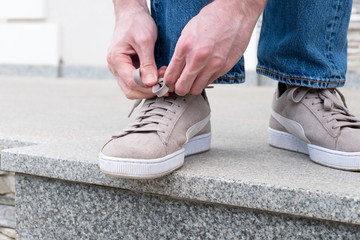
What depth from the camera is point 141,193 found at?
0.92 metres

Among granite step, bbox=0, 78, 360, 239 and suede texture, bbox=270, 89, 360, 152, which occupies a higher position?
suede texture, bbox=270, 89, 360, 152

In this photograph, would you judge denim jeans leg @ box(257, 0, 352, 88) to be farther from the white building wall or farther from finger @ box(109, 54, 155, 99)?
the white building wall

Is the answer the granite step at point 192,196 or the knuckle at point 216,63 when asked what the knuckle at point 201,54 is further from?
the granite step at point 192,196

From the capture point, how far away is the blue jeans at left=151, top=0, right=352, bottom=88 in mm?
960

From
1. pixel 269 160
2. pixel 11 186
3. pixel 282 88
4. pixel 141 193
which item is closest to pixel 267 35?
pixel 282 88

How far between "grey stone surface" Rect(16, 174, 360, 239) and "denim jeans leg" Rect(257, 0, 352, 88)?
0.31 metres

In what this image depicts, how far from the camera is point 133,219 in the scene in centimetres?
93

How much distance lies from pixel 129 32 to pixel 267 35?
1.07 feet

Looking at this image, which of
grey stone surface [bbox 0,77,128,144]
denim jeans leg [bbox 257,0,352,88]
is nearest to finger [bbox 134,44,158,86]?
denim jeans leg [bbox 257,0,352,88]

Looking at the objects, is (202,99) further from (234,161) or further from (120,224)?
(120,224)

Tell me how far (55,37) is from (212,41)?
153 inches

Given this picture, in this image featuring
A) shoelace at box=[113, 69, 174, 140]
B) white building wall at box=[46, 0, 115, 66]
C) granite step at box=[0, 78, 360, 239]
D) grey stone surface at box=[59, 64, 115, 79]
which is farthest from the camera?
white building wall at box=[46, 0, 115, 66]

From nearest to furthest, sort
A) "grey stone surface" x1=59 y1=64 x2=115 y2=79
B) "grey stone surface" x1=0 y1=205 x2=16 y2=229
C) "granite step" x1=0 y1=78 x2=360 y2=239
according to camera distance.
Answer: "granite step" x1=0 y1=78 x2=360 y2=239, "grey stone surface" x1=0 y1=205 x2=16 y2=229, "grey stone surface" x1=59 y1=64 x2=115 y2=79

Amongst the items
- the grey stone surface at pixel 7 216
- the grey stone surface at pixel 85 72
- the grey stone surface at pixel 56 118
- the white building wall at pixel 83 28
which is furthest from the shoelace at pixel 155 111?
the white building wall at pixel 83 28
